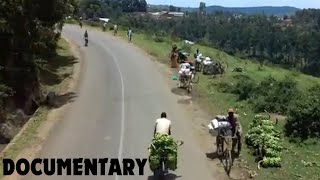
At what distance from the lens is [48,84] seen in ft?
95.0

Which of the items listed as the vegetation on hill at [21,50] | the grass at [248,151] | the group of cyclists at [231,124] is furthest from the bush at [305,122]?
the vegetation on hill at [21,50]

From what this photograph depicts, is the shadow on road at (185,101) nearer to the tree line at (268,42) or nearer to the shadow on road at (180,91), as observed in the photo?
the shadow on road at (180,91)

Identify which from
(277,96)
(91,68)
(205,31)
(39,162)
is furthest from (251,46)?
(39,162)

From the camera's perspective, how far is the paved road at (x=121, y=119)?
16.5m

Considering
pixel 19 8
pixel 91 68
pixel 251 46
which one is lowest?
pixel 251 46

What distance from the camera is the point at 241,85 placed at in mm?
26047

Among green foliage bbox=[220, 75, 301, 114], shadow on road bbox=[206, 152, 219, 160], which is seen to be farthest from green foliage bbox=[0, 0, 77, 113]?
shadow on road bbox=[206, 152, 219, 160]

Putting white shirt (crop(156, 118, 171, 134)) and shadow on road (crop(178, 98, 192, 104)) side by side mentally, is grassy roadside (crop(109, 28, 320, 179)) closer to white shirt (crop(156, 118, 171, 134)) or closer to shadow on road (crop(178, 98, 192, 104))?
shadow on road (crop(178, 98, 192, 104))

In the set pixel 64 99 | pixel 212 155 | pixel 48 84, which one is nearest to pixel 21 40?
pixel 64 99

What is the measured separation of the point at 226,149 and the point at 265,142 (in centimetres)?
152

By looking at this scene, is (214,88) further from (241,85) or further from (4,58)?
(4,58)

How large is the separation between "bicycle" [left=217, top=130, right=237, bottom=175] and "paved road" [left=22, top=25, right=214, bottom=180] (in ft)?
1.89

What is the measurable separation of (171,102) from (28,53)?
25.5ft

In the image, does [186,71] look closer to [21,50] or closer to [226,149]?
[21,50]
